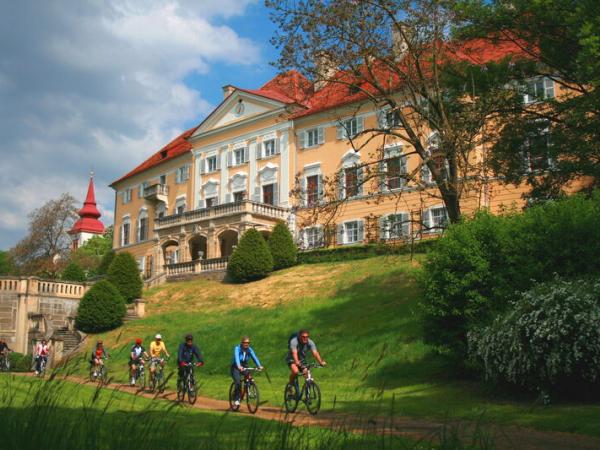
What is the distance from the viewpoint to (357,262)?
121ft

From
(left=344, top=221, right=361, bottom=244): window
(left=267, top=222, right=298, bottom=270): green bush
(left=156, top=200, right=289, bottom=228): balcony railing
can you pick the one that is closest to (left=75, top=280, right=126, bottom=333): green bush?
(left=267, top=222, right=298, bottom=270): green bush

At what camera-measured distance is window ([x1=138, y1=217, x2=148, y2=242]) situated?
5990 cm

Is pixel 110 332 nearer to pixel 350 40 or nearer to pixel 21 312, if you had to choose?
pixel 21 312

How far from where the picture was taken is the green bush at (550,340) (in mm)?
13695

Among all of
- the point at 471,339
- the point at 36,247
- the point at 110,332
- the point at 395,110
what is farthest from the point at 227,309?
the point at 36,247

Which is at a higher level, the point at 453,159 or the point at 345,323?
the point at 453,159

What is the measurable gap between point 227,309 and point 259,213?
11.2 meters

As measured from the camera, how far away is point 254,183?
50.5 meters

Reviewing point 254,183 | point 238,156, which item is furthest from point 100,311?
point 238,156

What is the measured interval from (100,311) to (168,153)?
92.7 ft

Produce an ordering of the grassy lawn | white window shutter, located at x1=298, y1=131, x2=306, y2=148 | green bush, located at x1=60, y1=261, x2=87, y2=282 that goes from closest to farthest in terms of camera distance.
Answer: the grassy lawn < green bush, located at x1=60, y1=261, x2=87, y2=282 < white window shutter, located at x1=298, y1=131, x2=306, y2=148

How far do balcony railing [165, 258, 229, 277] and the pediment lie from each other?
12744 mm

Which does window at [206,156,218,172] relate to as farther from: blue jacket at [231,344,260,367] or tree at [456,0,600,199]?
blue jacket at [231,344,260,367]

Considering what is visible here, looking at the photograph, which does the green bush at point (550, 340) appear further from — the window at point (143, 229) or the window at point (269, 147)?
the window at point (143, 229)
